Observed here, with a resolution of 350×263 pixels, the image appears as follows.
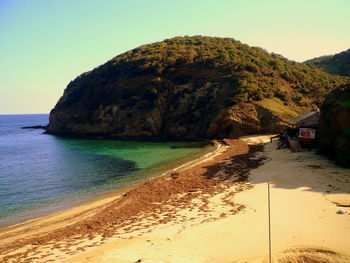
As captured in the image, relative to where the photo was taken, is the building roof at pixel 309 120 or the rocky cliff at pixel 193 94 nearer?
the building roof at pixel 309 120

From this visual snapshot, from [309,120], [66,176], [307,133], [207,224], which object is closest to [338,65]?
[309,120]

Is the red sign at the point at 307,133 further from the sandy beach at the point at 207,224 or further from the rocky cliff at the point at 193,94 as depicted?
the rocky cliff at the point at 193,94

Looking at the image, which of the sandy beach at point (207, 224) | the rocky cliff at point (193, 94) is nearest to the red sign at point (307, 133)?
the sandy beach at point (207, 224)

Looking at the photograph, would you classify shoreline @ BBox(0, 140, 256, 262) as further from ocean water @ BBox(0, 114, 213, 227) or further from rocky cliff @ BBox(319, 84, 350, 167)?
rocky cliff @ BBox(319, 84, 350, 167)

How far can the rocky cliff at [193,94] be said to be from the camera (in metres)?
47.5

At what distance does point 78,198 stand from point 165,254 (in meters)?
12.0

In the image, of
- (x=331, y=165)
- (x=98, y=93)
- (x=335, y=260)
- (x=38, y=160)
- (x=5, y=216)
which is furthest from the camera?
(x=98, y=93)

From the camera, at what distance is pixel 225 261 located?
8.12 metres

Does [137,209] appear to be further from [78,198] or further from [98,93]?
[98,93]

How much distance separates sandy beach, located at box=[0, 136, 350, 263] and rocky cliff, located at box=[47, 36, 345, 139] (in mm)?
29602

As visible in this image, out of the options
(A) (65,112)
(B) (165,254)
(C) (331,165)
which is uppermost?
(A) (65,112)

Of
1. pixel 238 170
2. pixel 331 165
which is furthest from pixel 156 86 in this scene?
pixel 331 165

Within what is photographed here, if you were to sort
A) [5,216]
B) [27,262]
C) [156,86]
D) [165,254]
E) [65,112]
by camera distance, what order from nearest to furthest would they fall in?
[165,254]
[27,262]
[5,216]
[156,86]
[65,112]

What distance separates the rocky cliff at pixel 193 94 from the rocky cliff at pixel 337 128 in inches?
837
